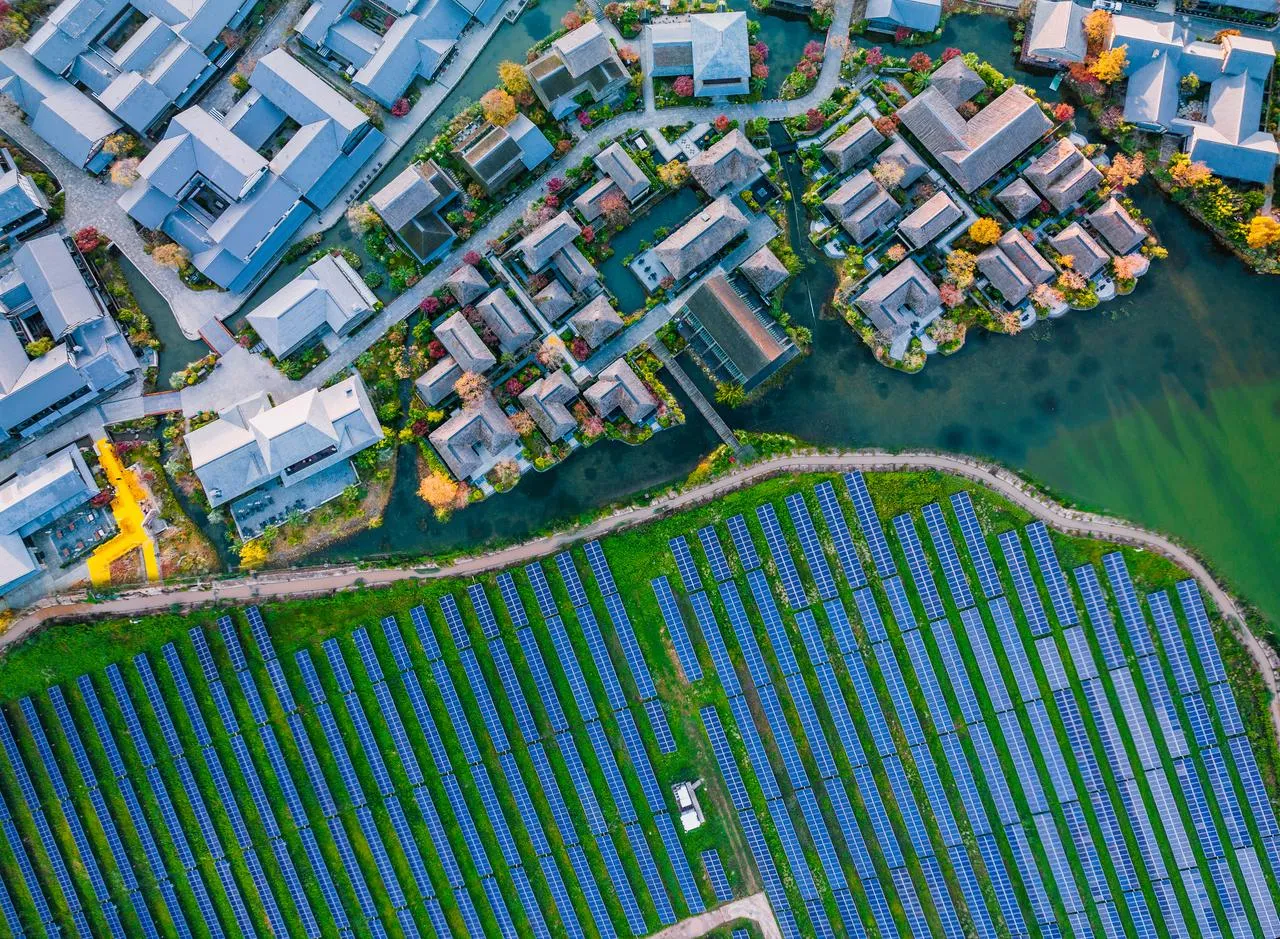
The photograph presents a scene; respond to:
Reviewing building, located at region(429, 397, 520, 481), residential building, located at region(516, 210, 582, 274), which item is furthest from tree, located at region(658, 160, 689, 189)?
building, located at region(429, 397, 520, 481)

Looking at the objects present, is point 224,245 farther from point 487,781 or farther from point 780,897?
point 780,897

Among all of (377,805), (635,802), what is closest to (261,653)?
(377,805)

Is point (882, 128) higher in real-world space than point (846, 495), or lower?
higher

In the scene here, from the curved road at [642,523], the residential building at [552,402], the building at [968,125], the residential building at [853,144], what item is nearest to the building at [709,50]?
the residential building at [853,144]

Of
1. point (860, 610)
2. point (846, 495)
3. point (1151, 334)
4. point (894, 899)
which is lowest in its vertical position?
point (894, 899)

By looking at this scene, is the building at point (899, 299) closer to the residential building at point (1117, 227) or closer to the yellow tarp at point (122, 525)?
the residential building at point (1117, 227)
